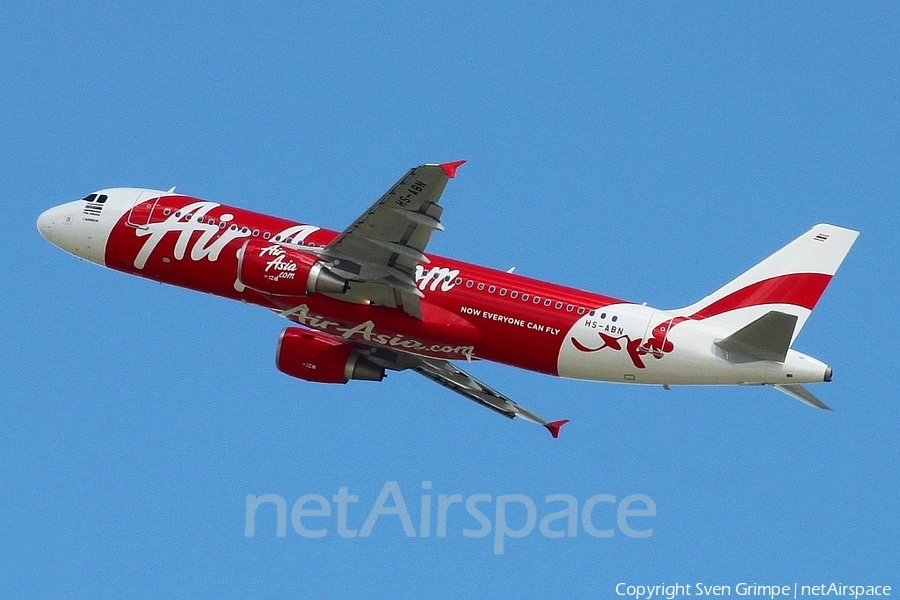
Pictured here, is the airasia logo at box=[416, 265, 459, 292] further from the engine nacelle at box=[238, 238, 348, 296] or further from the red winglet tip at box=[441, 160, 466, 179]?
the red winglet tip at box=[441, 160, 466, 179]

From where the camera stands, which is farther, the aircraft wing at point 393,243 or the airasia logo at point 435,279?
the airasia logo at point 435,279

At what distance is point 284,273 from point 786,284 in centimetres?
1640

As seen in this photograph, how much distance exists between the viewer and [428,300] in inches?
1864

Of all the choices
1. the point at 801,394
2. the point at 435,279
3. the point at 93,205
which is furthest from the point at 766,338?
the point at 93,205

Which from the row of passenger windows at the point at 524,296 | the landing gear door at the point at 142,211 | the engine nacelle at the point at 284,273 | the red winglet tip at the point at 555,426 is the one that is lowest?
the red winglet tip at the point at 555,426

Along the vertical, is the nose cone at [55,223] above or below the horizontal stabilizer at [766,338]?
above

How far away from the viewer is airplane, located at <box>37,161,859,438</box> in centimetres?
4447

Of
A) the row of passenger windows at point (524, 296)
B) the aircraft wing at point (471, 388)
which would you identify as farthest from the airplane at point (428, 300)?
the aircraft wing at point (471, 388)

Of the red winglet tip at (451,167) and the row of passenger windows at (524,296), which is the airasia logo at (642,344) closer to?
the row of passenger windows at (524,296)

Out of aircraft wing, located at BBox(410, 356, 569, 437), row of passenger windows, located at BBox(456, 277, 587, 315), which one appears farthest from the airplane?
aircraft wing, located at BBox(410, 356, 569, 437)

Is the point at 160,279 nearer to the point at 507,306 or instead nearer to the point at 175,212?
the point at 175,212

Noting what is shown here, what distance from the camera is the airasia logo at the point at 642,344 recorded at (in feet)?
150

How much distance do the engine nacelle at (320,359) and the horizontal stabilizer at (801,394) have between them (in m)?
14.2

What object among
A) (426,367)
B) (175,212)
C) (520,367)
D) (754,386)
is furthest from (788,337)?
(175,212)
